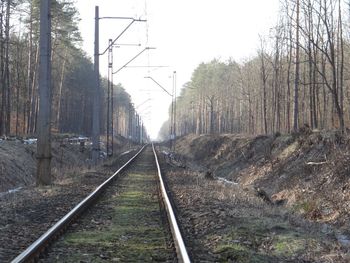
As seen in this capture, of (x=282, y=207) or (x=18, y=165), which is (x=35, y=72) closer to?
(x=18, y=165)

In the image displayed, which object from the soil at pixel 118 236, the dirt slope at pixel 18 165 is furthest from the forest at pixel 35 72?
the soil at pixel 118 236

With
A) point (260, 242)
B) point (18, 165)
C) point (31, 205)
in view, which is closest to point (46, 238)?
point (260, 242)

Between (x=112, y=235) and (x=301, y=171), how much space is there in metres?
10.8

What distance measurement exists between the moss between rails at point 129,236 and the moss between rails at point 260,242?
0.96 m

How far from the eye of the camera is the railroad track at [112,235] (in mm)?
7344

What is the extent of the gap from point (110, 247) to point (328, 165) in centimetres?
970

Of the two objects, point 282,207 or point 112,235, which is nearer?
point 112,235

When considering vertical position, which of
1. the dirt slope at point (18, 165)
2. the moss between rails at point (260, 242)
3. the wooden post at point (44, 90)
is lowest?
the moss between rails at point (260, 242)

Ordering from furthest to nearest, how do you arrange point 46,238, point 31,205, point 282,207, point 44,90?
point 44,90 < point 282,207 < point 31,205 < point 46,238

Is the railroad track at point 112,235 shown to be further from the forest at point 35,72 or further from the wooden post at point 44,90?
the forest at point 35,72

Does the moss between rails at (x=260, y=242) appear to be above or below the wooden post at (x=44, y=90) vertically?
below

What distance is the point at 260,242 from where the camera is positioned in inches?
338

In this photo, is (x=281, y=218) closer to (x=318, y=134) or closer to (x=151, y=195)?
(x=151, y=195)

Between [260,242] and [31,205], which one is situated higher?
[31,205]
